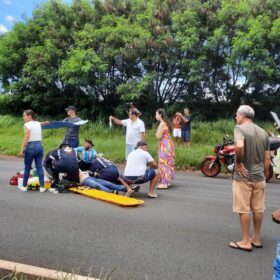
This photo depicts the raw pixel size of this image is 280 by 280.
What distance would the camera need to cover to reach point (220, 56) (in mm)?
22266

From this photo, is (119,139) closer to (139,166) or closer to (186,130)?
(186,130)

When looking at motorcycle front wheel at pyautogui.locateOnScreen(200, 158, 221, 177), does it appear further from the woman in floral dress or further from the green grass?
the woman in floral dress

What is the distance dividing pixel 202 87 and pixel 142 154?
1507cm

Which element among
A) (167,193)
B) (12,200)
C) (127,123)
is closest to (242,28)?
(127,123)

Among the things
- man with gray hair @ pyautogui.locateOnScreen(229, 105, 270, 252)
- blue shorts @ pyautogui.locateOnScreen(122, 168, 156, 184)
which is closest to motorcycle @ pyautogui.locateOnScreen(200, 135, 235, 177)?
blue shorts @ pyautogui.locateOnScreen(122, 168, 156, 184)

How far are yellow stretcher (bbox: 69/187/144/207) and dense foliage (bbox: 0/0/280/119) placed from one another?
1314cm

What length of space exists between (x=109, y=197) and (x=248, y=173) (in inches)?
137

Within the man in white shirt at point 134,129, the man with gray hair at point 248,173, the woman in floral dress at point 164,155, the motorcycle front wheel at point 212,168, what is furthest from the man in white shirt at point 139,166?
the motorcycle front wheel at point 212,168

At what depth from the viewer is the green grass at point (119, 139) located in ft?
49.7

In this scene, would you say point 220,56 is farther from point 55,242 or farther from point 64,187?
point 55,242

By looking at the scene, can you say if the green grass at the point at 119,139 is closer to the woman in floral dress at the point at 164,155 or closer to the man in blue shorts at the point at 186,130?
the man in blue shorts at the point at 186,130

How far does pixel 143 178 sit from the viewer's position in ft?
28.8

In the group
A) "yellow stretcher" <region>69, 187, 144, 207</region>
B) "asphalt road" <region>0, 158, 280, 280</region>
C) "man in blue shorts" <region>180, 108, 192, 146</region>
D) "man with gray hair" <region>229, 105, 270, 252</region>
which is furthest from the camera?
"man in blue shorts" <region>180, 108, 192, 146</region>

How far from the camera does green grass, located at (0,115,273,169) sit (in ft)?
49.7
